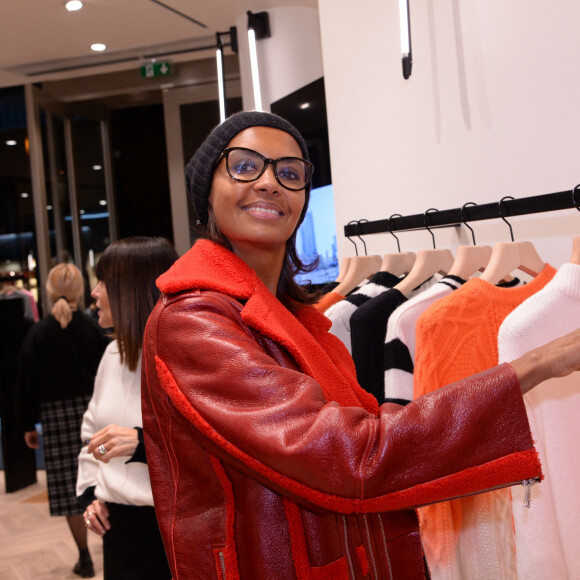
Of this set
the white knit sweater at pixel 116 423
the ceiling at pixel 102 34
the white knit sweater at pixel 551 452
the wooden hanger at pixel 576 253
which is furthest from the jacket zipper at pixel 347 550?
the ceiling at pixel 102 34

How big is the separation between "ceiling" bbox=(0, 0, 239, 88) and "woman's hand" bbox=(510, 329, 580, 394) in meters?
4.86

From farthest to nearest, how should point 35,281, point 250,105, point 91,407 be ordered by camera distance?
point 35,281 → point 250,105 → point 91,407

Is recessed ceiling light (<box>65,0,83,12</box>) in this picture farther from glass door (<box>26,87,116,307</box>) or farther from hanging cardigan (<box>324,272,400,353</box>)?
hanging cardigan (<box>324,272,400,353</box>)

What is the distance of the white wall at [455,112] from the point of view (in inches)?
71.1

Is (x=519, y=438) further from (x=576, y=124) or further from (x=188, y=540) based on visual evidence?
(x=576, y=124)

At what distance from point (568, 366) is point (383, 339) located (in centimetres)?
108

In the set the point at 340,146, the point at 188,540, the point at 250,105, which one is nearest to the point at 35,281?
the point at 250,105

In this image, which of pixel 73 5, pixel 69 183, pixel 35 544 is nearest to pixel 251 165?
pixel 35 544

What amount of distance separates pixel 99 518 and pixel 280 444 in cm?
139

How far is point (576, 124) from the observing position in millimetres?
1733

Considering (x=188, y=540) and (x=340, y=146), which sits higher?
(x=340, y=146)

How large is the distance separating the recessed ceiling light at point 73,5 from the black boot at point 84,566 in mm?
3940

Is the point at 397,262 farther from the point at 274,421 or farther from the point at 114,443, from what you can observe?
the point at 274,421

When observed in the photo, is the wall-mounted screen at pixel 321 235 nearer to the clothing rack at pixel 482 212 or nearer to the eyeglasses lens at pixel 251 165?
the clothing rack at pixel 482 212
